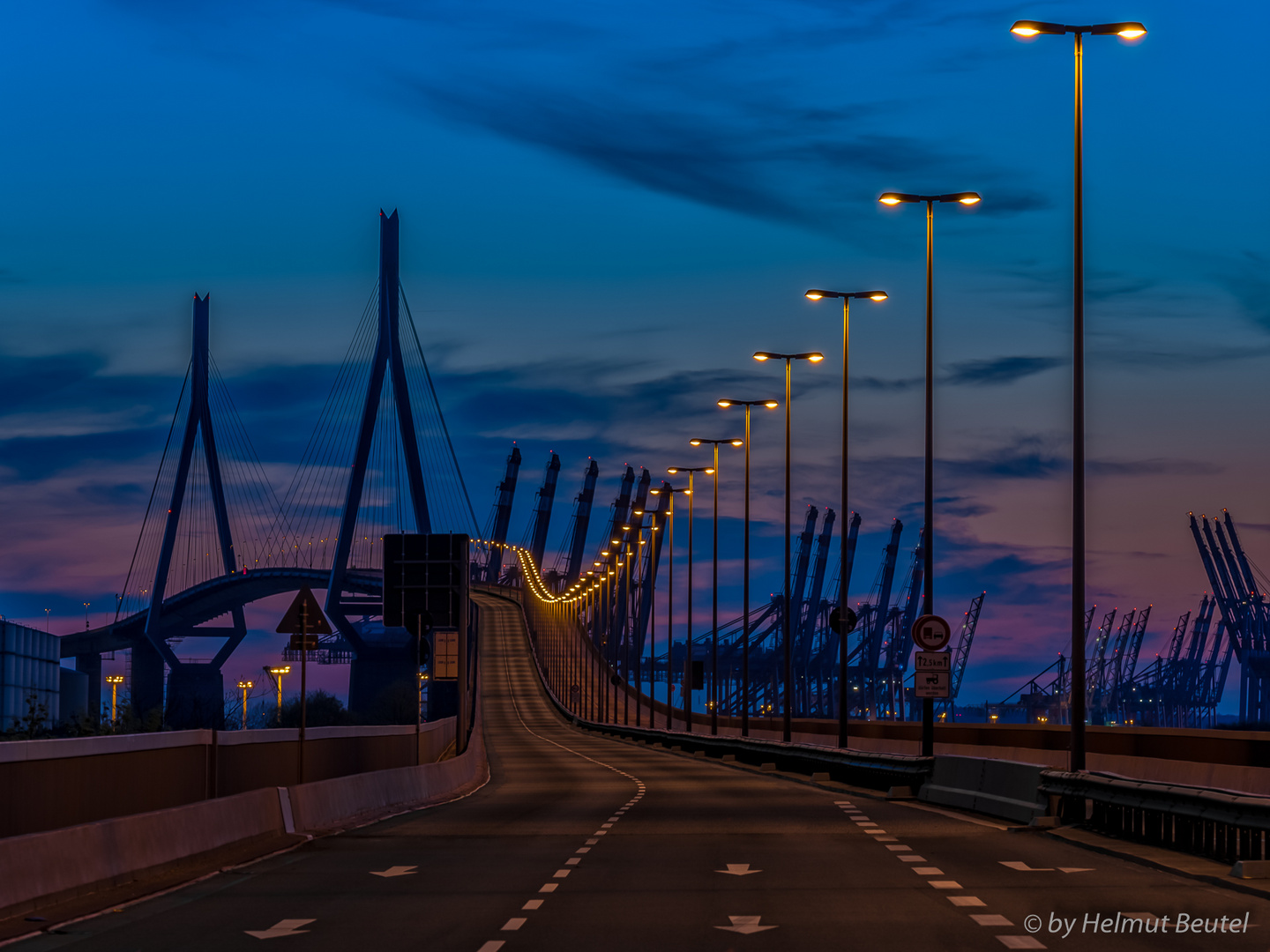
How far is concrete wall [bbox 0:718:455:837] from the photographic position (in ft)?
50.9

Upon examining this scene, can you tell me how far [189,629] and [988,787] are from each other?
164 meters

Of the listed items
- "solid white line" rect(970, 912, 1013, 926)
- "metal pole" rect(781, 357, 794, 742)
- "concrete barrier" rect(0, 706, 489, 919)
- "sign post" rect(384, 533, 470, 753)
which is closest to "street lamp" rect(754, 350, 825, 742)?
"metal pole" rect(781, 357, 794, 742)

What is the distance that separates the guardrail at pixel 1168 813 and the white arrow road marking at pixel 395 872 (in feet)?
23.5

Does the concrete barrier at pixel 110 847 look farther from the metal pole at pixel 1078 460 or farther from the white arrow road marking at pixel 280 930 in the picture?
the metal pole at pixel 1078 460

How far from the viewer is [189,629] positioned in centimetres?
18262

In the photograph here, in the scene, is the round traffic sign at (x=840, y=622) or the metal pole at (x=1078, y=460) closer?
the metal pole at (x=1078, y=460)

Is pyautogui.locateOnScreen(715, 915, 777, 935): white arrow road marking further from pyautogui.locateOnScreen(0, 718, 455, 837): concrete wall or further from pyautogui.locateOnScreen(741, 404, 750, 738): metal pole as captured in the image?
pyautogui.locateOnScreen(741, 404, 750, 738): metal pole

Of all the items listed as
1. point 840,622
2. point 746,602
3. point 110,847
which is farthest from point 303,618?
point 746,602

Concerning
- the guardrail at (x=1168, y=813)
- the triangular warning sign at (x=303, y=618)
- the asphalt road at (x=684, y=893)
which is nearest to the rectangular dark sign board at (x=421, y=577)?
the asphalt road at (x=684, y=893)

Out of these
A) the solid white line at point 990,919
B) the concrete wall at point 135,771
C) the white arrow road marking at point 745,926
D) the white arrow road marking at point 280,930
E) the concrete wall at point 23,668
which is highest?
the concrete wall at point 135,771

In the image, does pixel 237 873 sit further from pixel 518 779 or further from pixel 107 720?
pixel 107 720

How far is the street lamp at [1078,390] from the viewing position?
24.6 meters

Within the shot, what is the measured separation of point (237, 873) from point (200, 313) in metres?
105

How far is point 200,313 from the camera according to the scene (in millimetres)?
118438
